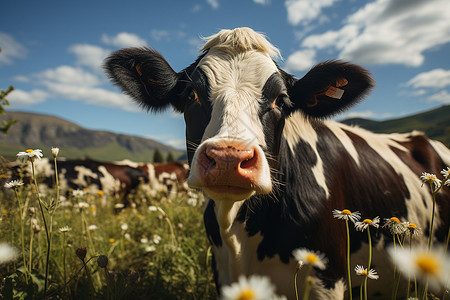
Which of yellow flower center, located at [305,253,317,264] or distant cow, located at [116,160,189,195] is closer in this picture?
yellow flower center, located at [305,253,317,264]

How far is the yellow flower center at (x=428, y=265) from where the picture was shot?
22.5 inches

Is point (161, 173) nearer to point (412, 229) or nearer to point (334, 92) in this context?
point (334, 92)

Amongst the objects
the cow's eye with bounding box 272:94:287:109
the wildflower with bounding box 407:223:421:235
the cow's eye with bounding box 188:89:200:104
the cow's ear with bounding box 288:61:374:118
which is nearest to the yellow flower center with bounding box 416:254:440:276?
the wildflower with bounding box 407:223:421:235

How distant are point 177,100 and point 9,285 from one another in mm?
1953

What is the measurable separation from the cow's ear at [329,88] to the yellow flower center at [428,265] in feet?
6.92

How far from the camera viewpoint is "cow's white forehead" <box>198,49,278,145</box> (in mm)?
1787

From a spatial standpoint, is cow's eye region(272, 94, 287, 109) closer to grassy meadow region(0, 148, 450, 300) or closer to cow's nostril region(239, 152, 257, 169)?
cow's nostril region(239, 152, 257, 169)

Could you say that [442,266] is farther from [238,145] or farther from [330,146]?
[330,146]

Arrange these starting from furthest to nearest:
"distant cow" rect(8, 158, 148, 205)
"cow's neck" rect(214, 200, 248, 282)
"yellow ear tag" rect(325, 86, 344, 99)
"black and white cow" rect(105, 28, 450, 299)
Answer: "distant cow" rect(8, 158, 148, 205), "yellow ear tag" rect(325, 86, 344, 99), "cow's neck" rect(214, 200, 248, 282), "black and white cow" rect(105, 28, 450, 299)

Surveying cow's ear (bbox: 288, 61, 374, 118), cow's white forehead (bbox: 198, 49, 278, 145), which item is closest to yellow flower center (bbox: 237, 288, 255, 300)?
cow's white forehead (bbox: 198, 49, 278, 145)

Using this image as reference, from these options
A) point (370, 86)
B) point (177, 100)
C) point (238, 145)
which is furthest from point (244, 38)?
point (238, 145)

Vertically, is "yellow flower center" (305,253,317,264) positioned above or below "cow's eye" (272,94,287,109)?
below

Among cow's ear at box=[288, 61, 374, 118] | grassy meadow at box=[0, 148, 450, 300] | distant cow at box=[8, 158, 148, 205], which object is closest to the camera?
grassy meadow at box=[0, 148, 450, 300]

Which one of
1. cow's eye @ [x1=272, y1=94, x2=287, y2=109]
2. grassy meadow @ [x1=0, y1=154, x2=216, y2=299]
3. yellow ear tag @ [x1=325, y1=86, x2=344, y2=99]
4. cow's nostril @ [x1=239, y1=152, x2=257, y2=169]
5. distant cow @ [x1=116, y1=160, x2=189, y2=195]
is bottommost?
grassy meadow @ [x1=0, y1=154, x2=216, y2=299]
